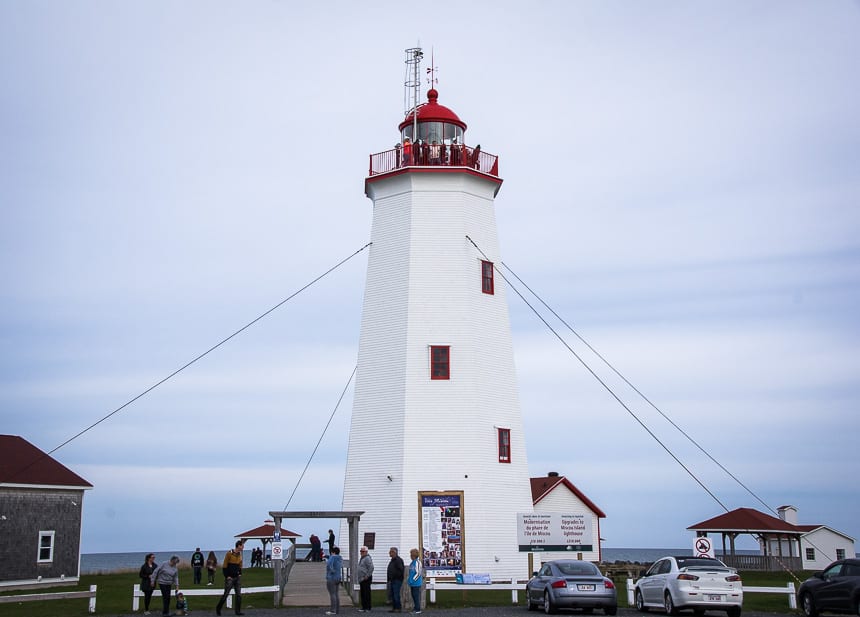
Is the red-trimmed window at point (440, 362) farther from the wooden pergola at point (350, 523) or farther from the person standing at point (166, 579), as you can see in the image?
the person standing at point (166, 579)

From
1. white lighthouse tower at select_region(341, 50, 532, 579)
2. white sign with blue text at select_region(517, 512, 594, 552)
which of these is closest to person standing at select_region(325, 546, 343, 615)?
white lighthouse tower at select_region(341, 50, 532, 579)

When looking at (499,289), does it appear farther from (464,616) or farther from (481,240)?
(464,616)

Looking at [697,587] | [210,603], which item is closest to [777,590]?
[697,587]

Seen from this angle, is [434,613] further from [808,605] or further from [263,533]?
[263,533]

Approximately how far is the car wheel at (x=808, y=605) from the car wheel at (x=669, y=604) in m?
3.24

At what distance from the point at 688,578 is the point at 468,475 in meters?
9.38

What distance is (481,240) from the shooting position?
31.8 meters

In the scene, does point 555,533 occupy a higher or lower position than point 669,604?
higher

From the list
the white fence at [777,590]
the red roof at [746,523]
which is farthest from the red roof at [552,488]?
the white fence at [777,590]

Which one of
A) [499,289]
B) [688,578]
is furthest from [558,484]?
[688,578]

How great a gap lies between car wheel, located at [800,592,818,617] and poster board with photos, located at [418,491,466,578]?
32.4 feet

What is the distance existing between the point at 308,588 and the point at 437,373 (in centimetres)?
750

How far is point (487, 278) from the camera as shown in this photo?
31.5 m

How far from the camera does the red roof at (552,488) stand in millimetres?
42000
